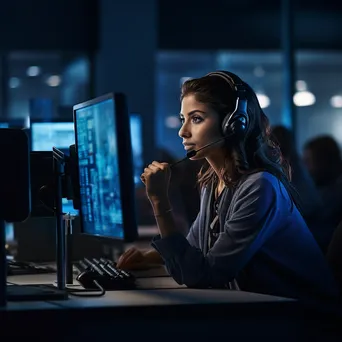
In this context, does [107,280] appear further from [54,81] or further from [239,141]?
[54,81]

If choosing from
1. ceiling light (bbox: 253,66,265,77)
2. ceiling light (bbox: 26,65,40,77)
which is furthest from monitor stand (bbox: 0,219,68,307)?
ceiling light (bbox: 253,66,265,77)

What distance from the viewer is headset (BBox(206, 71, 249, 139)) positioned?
249 centimetres

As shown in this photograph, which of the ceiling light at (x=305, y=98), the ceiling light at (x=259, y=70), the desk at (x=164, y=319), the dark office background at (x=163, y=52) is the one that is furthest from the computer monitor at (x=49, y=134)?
the ceiling light at (x=305, y=98)

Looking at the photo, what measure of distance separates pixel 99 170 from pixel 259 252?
0.53 meters

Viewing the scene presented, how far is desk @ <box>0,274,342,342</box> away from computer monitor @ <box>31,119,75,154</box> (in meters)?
1.74

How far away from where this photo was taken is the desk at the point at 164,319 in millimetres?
1968

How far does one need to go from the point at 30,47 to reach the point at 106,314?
7656mm

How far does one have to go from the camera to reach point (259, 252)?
243 centimetres

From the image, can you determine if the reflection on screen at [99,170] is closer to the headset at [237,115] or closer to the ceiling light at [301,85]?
the headset at [237,115]

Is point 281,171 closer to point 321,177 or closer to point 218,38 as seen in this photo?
point 321,177

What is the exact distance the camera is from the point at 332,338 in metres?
2.12

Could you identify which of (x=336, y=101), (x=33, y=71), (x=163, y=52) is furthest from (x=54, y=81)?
(x=336, y=101)

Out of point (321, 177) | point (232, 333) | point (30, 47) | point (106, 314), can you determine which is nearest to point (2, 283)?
point (106, 314)

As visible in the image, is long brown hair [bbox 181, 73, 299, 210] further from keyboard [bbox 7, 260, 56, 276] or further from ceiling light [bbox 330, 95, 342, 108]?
ceiling light [bbox 330, 95, 342, 108]
